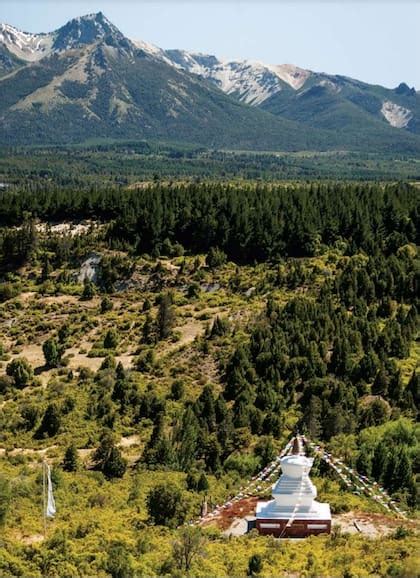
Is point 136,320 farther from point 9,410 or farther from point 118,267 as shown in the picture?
point 9,410

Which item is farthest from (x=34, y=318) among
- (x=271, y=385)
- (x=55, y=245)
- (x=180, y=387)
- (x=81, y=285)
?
(x=271, y=385)

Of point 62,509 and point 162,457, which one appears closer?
point 62,509

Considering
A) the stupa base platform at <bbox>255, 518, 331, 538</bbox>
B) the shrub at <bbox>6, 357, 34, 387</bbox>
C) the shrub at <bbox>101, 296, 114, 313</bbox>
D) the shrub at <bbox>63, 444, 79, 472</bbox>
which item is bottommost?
the shrub at <bbox>63, 444, 79, 472</bbox>

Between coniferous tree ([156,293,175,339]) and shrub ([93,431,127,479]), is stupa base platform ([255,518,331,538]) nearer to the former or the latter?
shrub ([93,431,127,479])

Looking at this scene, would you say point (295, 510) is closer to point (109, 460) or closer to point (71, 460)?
point (109, 460)

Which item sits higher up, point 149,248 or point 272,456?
point 149,248

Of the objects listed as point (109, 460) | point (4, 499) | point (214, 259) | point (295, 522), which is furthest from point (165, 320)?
point (295, 522)

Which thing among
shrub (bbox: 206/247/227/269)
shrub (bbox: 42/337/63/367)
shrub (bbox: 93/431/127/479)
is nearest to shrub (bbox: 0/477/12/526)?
shrub (bbox: 93/431/127/479)
